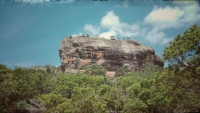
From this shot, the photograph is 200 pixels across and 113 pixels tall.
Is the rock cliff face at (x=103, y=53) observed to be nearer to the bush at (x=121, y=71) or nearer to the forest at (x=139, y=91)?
the bush at (x=121, y=71)

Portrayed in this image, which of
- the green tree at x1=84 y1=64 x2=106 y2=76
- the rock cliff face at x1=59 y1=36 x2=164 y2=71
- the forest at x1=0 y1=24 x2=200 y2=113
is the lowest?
the forest at x1=0 y1=24 x2=200 y2=113

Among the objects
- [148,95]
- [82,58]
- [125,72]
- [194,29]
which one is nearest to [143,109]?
[148,95]

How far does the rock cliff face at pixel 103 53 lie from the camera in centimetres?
4822

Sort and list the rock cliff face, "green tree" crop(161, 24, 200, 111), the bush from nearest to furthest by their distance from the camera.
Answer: "green tree" crop(161, 24, 200, 111) < the bush < the rock cliff face

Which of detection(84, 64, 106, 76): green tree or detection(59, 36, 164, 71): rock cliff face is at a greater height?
detection(59, 36, 164, 71): rock cliff face

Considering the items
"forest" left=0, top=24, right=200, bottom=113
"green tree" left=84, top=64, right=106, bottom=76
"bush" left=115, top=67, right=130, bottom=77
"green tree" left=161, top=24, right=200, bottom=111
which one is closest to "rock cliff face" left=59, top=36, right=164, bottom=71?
"bush" left=115, top=67, right=130, bottom=77

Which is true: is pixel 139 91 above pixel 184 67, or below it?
below

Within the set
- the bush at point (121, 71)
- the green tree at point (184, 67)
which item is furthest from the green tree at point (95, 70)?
the green tree at point (184, 67)

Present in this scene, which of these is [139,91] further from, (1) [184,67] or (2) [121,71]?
(2) [121,71]

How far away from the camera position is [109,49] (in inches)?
1946

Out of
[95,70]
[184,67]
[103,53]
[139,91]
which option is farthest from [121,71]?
[184,67]

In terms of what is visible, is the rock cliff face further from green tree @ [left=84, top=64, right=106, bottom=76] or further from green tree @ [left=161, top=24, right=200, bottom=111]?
green tree @ [left=161, top=24, right=200, bottom=111]

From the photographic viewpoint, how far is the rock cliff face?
158ft

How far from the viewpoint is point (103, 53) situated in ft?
160
